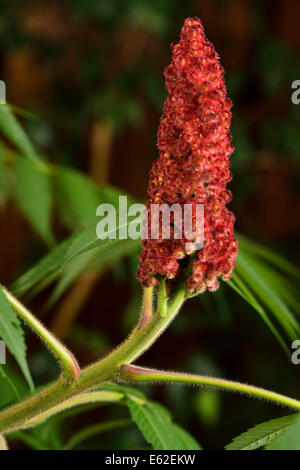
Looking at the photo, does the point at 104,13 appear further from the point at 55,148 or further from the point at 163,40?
the point at 55,148

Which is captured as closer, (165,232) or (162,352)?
(165,232)

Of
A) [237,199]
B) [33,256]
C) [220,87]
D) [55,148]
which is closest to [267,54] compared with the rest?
[237,199]

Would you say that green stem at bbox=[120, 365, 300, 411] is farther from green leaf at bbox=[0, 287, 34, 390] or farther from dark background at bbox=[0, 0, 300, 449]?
dark background at bbox=[0, 0, 300, 449]

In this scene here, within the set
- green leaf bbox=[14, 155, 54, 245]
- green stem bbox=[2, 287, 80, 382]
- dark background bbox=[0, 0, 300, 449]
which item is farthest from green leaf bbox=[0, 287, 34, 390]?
dark background bbox=[0, 0, 300, 449]

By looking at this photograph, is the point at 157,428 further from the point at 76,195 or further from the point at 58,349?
the point at 76,195

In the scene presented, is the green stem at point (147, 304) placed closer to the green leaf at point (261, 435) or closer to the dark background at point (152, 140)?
the green leaf at point (261, 435)

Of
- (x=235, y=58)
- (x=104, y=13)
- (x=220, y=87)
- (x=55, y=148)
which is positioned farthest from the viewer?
(x=235, y=58)
